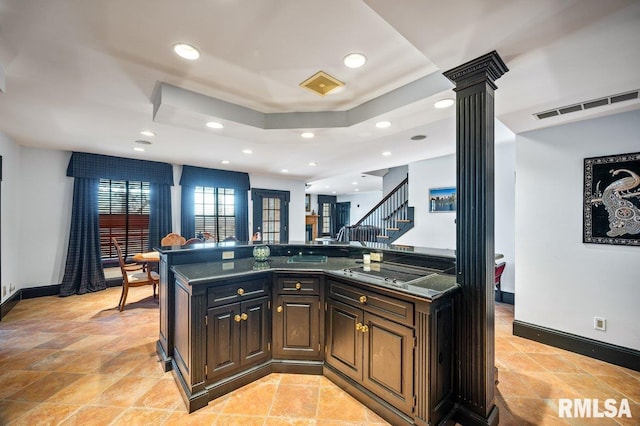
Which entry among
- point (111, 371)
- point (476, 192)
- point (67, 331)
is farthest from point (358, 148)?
point (67, 331)

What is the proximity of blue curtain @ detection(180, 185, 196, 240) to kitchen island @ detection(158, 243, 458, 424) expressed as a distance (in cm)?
343

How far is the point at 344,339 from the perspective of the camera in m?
2.14

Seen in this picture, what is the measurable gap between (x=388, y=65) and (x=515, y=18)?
0.83m

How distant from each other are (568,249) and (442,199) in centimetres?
256

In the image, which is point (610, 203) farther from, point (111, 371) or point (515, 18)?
point (111, 371)

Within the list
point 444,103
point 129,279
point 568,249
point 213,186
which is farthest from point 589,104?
point 213,186

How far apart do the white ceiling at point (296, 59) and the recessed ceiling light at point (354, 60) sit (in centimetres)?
6

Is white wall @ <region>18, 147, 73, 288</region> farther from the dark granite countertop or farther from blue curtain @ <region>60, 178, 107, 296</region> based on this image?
the dark granite countertop

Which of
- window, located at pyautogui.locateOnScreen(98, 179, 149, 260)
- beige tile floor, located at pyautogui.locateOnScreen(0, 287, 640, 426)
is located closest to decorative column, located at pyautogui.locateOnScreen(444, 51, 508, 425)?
beige tile floor, located at pyautogui.locateOnScreen(0, 287, 640, 426)

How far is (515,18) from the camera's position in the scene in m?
1.35

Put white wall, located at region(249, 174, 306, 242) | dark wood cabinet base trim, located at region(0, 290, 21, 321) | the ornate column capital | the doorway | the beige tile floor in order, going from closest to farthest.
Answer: the ornate column capital < the beige tile floor < dark wood cabinet base trim, located at region(0, 290, 21, 321) < the doorway < white wall, located at region(249, 174, 306, 242)

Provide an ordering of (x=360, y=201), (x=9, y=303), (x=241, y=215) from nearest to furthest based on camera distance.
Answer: (x=9, y=303)
(x=241, y=215)
(x=360, y=201)

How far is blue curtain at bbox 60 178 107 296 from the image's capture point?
15.3ft

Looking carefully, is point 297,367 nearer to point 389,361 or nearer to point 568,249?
point 389,361
